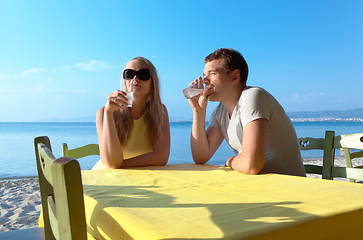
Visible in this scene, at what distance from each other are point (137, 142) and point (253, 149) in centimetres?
115

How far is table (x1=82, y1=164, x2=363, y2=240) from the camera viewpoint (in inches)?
32.0

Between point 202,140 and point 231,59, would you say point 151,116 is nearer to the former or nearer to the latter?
point 202,140

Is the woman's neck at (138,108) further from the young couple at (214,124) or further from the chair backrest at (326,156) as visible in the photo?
the chair backrest at (326,156)

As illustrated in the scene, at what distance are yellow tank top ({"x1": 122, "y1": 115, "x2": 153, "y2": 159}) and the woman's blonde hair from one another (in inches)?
1.4

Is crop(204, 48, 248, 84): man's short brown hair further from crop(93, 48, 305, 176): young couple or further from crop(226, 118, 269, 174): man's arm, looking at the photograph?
crop(226, 118, 269, 174): man's arm

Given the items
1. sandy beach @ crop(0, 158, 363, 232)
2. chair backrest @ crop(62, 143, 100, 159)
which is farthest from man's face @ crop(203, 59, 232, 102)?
sandy beach @ crop(0, 158, 363, 232)

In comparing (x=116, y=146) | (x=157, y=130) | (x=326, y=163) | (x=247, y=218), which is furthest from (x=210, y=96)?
(x=247, y=218)

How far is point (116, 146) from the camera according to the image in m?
2.19

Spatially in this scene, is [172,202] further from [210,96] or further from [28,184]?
[28,184]

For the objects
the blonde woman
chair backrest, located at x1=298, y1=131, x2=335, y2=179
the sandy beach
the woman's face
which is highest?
the woman's face

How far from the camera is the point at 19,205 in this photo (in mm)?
4703

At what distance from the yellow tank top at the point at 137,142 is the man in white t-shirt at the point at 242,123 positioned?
0.42 m

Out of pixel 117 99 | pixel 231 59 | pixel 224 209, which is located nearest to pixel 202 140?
pixel 231 59

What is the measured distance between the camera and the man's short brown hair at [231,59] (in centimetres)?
233
